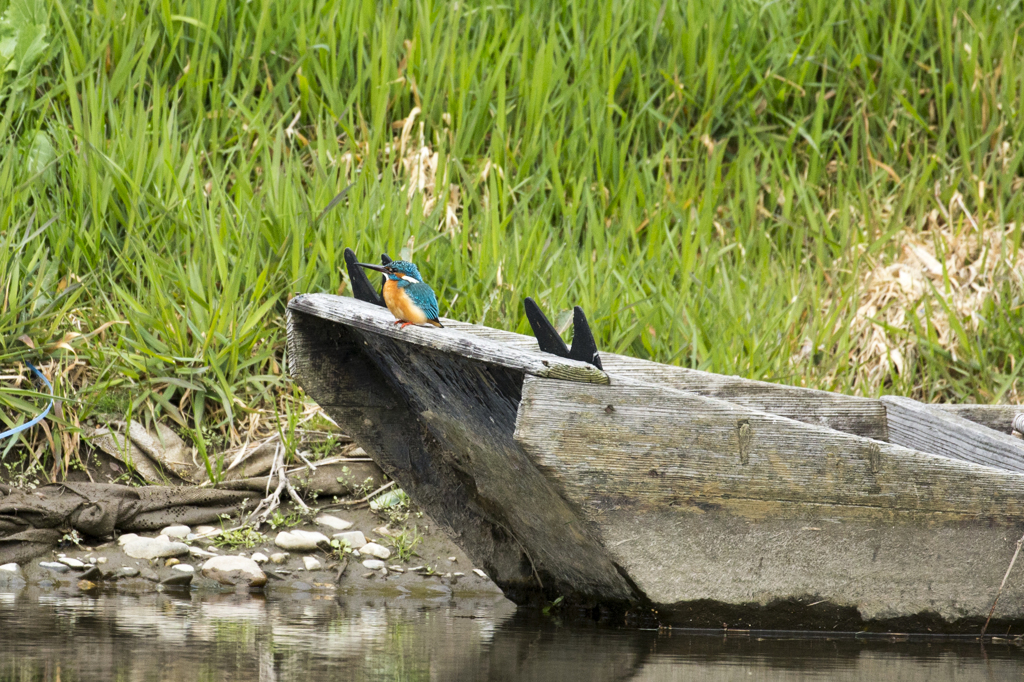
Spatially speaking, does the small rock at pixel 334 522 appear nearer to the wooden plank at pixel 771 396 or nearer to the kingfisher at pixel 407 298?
the wooden plank at pixel 771 396

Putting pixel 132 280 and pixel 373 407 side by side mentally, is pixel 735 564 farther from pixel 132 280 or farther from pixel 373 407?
pixel 132 280

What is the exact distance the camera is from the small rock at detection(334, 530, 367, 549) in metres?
3.58

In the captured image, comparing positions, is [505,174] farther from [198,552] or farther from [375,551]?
[198,552]

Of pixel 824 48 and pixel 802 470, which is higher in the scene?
pixel 824 48

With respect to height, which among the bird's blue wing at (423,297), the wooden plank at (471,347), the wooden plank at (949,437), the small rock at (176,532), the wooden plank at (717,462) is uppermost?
the bird's blue wing at (423,297)

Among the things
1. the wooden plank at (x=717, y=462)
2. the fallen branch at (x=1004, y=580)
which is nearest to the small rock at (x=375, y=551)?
A: the wooden plank at (x=717, y=462)

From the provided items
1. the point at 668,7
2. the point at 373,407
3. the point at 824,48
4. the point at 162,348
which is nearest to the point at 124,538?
the point at 162,348

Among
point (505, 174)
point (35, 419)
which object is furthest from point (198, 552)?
point (505, 174)

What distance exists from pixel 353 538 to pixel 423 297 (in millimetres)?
1480

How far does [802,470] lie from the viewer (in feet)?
7.75

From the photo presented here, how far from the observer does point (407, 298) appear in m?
2.38

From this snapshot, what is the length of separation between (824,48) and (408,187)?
2931mm

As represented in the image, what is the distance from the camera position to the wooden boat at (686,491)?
223 centimetres

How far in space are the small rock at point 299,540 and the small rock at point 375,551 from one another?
0.46ft
